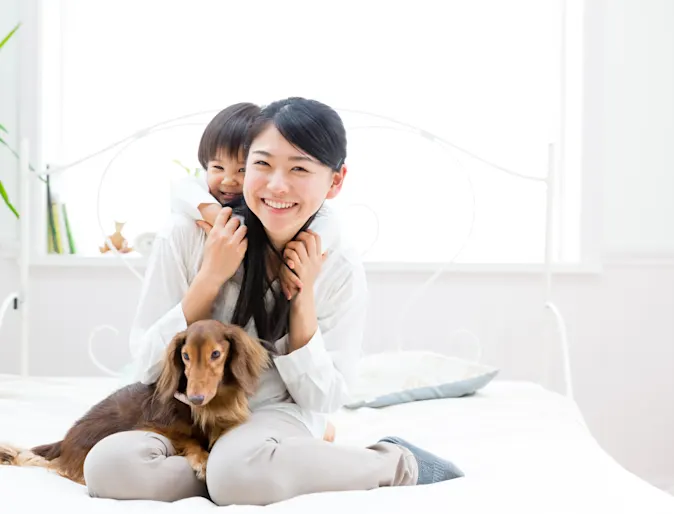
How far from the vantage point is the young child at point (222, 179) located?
141 cm

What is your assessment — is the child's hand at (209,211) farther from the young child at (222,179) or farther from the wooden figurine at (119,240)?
the wooden figurine at (119,240)

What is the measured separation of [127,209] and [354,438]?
148cm

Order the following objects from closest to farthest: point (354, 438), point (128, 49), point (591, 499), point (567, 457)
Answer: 1. point (591, 499)
2. point (567, 457)
3. point (354, 438)
4. point (128, 49)

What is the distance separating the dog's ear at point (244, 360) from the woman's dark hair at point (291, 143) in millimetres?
110

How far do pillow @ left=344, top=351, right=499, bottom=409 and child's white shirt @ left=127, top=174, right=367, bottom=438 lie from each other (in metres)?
0.58

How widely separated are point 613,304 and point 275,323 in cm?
167

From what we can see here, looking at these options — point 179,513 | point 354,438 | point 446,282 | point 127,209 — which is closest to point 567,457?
point 354,438

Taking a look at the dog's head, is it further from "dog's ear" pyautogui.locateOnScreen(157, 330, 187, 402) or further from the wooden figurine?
the wooden figurine

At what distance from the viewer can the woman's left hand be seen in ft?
4.33

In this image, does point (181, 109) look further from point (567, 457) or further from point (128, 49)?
point (567, 457)

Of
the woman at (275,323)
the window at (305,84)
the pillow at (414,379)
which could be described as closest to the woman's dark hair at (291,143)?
the woman at (275,323)

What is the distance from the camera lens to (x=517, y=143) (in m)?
2.87

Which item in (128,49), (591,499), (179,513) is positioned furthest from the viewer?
(128,49)

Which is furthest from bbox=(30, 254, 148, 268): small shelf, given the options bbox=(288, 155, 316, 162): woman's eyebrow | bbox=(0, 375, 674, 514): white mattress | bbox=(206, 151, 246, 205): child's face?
bbox=(288, 155, 316, 162): woman's eyebrow
